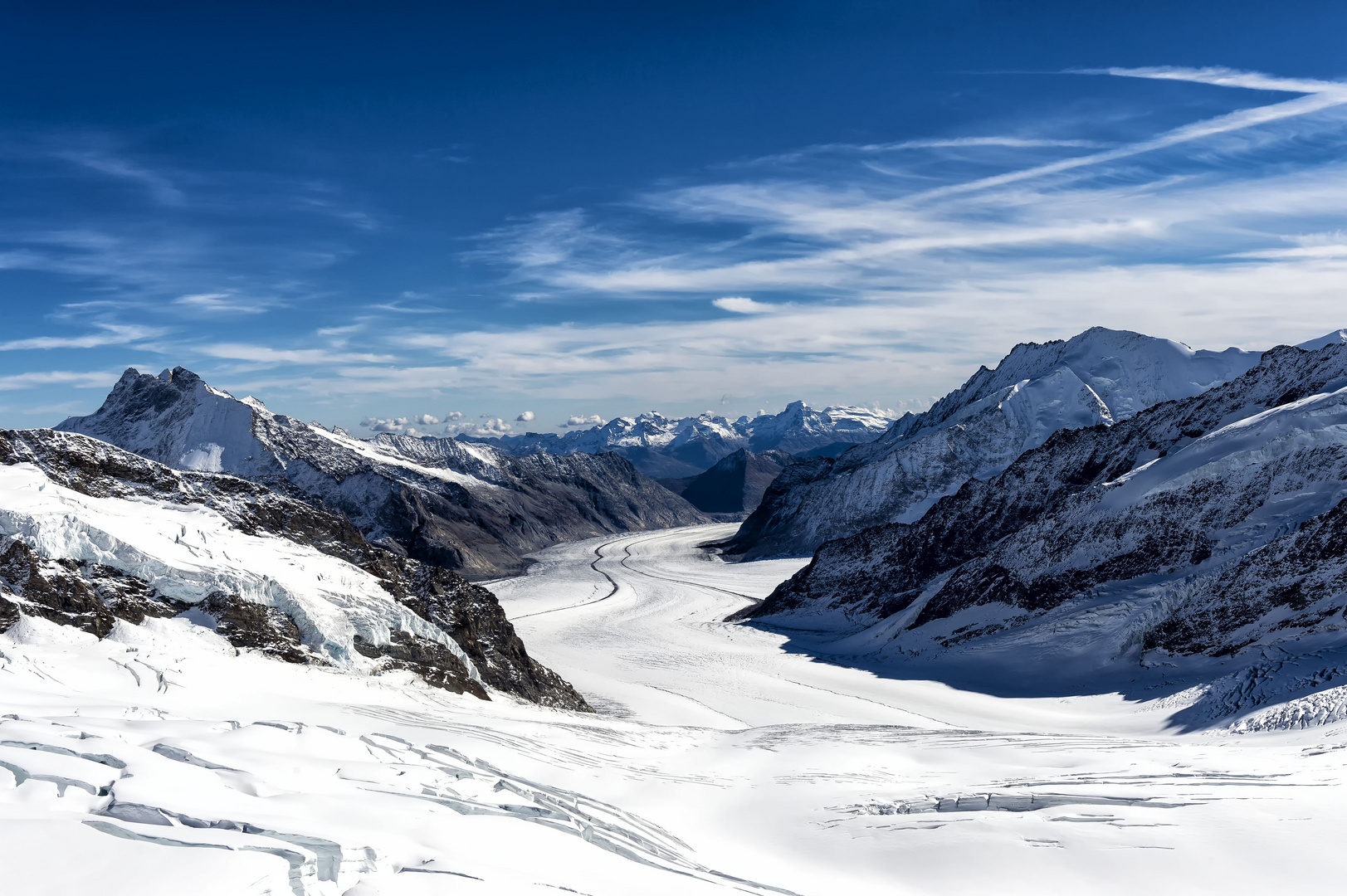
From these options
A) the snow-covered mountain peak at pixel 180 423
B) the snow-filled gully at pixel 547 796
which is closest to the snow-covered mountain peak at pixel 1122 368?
the snow-filled gully at pixel 547 796

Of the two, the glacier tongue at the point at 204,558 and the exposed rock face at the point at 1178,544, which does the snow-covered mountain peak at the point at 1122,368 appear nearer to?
the exposed rock face at the point at 1178,544

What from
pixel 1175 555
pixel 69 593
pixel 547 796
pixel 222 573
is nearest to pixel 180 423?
pixel 222 573

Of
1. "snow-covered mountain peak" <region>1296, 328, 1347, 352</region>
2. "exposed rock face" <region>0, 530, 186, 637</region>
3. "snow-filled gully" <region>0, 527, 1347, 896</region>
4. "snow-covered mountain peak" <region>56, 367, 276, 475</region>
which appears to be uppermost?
"snow-covered mountain peak" <region>1296, 328, 1347, 352</region>

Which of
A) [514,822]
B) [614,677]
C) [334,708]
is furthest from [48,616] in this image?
[614,677]

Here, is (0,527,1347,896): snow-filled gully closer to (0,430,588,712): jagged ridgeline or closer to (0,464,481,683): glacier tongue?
(0,430,588,712): jagged ridgeline

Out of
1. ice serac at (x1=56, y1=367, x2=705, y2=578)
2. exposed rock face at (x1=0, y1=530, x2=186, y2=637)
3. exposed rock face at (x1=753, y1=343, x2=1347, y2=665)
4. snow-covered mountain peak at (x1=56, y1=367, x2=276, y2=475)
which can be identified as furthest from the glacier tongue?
snow-covered mountain peak at (x1=56, y1=367, x2=276, y2=475)

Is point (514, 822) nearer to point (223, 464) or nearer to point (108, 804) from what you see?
point (108, 804)
